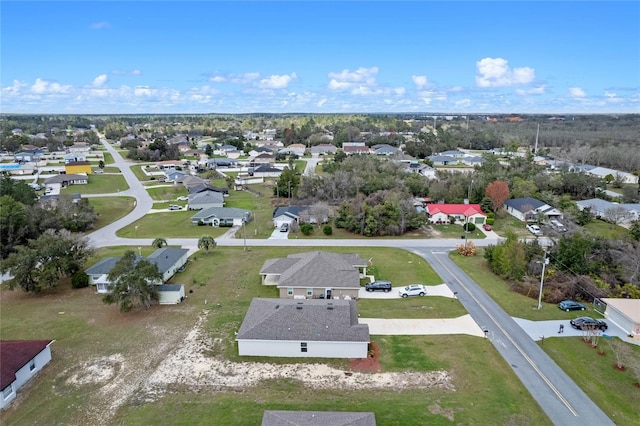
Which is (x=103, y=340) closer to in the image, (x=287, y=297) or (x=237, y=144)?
(x=287, y=297)

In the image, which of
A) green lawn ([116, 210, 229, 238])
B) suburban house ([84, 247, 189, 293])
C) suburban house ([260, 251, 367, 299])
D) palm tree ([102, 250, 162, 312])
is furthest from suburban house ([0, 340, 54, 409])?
green lawn ([116, 210, 229, 238])

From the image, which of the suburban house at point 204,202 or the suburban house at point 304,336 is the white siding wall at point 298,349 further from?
the suburban house at point 204,202

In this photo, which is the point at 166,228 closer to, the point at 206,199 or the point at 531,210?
the point at 206,199

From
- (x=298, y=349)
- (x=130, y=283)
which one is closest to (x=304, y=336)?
(x=298, y=349)

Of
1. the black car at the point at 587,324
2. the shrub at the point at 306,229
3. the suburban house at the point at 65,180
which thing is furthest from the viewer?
the suburban house at the point at 65,180

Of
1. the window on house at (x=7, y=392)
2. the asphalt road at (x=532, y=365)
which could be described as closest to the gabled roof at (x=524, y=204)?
the asphalt road at (x=532, y=365)

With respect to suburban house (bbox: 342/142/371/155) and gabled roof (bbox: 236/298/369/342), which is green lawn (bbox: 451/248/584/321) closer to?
gabled roof (bbox: 236/298/369/342)
